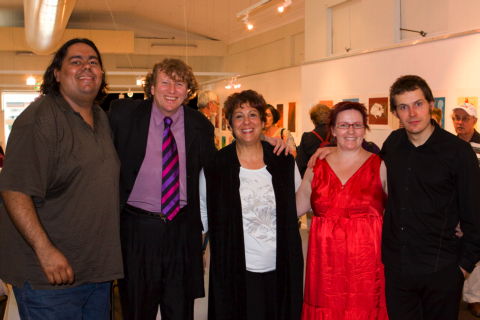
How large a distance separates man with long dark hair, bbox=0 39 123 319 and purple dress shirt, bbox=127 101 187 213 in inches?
9.9

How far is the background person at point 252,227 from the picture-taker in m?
2.69

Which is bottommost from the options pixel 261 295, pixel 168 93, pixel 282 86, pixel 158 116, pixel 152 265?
pixel 261 295

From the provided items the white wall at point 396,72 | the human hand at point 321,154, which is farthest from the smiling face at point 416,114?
the white wall at point 396,72

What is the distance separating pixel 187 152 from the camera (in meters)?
2.78

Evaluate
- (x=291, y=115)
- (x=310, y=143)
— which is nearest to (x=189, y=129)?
(x=310, y=143)

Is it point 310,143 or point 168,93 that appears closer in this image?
point 168,93

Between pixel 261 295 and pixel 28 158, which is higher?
pixel 28 158

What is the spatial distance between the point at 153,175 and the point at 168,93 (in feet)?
1.56

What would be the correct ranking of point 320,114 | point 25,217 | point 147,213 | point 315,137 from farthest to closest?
point 320,114 → point 315,137 → point 147,213 → point 25,217

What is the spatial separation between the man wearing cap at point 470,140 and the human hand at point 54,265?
12.6 ft

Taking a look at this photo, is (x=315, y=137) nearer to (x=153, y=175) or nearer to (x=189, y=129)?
(x=189, y=129)

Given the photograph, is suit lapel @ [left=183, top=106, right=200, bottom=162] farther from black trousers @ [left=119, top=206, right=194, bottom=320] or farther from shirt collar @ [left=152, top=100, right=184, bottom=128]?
black trousers @ [left=119, top=206, right=194, bottom=320]

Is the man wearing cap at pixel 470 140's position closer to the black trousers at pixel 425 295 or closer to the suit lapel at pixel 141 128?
the black trousers at pixel 425 295

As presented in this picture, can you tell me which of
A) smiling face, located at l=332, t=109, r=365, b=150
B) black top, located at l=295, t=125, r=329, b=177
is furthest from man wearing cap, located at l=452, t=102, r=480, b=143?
smiling face, located at l=332, t=109, r=365, b=150
